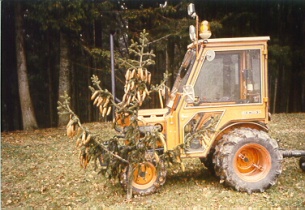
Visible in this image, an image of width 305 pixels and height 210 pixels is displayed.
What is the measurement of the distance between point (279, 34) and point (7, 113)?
16115 mm

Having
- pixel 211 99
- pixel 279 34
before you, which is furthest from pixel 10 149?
pixel 279 34

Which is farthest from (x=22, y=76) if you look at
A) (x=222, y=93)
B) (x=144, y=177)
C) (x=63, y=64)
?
(x=222, y=93)

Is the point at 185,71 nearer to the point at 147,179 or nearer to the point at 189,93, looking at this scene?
the point at 189,93

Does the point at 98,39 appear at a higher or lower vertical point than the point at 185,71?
higher

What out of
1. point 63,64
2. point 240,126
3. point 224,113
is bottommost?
point 240,126

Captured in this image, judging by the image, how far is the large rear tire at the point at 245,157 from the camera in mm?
5238

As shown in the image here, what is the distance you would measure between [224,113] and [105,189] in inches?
99.0

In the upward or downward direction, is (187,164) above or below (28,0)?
below

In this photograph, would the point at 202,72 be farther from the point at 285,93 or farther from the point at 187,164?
the point at 285,93

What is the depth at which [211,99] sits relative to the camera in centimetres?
540

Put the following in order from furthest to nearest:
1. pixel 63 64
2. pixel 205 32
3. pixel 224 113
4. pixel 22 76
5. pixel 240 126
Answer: pixel 63 64 → pixel 22 76 → pixel 240 126 → pixel 224 113 → pixel 205 32

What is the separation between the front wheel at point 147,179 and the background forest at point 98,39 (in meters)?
8.13

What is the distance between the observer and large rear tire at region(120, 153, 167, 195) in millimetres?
5131

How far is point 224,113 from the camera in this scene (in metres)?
5.38
